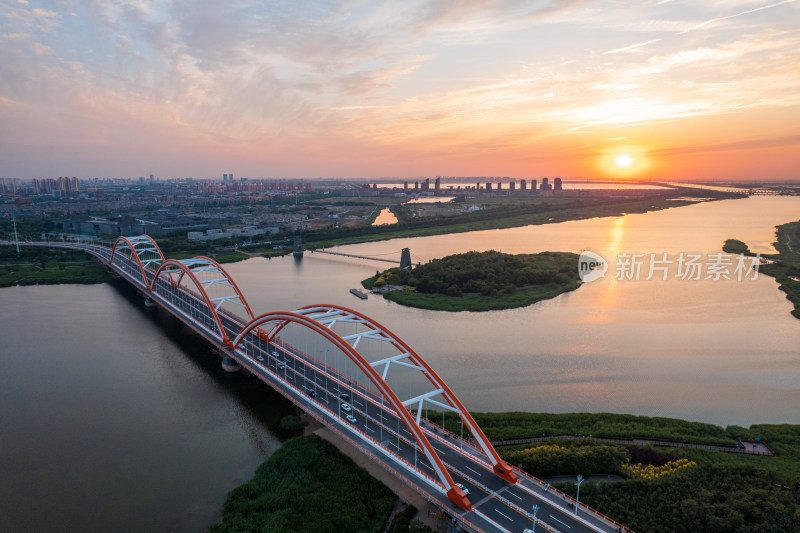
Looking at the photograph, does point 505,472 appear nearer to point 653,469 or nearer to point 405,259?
point 653,469

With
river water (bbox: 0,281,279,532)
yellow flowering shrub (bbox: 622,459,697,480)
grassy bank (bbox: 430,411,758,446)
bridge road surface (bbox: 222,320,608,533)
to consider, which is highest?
bridge road surface (bbox: 222,320,608,533)

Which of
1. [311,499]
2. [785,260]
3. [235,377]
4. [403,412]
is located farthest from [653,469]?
[785,260]

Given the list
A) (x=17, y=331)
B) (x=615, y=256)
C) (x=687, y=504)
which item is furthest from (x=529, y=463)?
(x=615, y=256)

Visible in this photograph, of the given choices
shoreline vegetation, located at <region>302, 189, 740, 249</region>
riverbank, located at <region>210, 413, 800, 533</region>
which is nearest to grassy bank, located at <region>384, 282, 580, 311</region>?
riverbank, located at <region>210, 413, 800, 533</region>

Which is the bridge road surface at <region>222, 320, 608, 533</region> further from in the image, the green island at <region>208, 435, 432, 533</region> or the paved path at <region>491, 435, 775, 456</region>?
the paved path at <region>491, 435, 775, 456</region>

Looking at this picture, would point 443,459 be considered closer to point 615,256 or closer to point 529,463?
point 529,463
